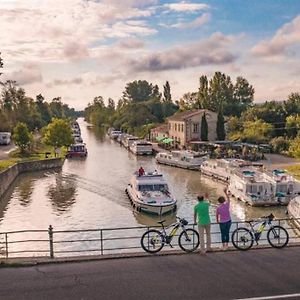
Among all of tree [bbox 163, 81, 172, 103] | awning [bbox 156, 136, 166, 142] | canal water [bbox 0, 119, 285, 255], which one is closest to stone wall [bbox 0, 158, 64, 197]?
canal water [bbox 0, 119, 285, 255]

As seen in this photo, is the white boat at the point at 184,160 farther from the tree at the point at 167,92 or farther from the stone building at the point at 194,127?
the tree at the point at 167,92

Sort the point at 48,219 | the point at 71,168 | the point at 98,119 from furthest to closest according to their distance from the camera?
1. the point at 98,119
2. the point at 71,168
3. the point at 48,219

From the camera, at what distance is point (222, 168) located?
50938 millimetres

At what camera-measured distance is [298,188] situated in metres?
38.8

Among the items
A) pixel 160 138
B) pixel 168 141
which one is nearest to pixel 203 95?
pixel 160 138

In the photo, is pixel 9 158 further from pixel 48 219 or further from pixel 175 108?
pixel 175 108

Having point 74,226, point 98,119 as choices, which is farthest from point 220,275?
point 98,119

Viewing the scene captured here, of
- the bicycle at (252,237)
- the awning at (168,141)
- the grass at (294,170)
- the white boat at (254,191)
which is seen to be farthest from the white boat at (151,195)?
the awning at (168,141)

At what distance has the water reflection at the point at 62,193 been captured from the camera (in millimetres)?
38250

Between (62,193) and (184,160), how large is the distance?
879 inches

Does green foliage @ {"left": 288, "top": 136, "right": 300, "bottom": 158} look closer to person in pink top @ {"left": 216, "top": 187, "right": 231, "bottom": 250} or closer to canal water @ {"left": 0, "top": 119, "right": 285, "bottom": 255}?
canal water @ {"left": 0, "top": 119, "right": 285, "bottom": 255}

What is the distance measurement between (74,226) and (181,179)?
23.3 meters

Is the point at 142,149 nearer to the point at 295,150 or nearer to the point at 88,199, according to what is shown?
the point at 295,150

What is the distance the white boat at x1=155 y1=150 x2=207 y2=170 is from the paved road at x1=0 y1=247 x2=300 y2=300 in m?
46.8
